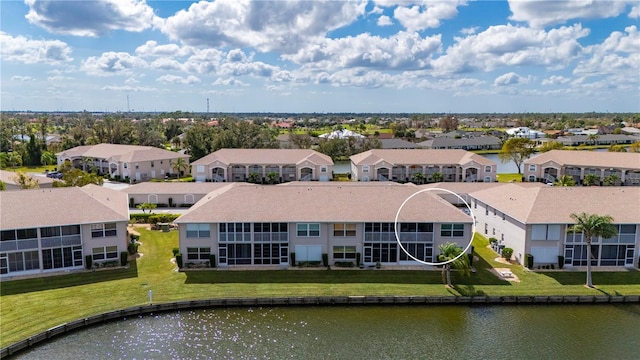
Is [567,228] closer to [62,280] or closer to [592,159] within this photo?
[62,280]

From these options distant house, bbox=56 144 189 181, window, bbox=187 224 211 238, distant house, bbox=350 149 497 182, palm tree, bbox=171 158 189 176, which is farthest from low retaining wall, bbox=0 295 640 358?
palm tree, bbox=171 158 189 176

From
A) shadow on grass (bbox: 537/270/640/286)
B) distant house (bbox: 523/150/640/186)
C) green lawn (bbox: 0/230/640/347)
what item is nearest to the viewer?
green lawn (bbox: 0/230/640/347)

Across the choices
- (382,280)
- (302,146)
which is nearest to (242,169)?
(302,146)

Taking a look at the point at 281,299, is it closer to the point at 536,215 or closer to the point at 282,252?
the point at 282,252

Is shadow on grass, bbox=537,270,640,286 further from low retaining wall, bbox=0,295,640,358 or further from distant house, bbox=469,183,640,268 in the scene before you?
low retaining wall, bbox=0,295,640,358

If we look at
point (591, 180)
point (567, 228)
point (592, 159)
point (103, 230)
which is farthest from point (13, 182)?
point (592, 159)
